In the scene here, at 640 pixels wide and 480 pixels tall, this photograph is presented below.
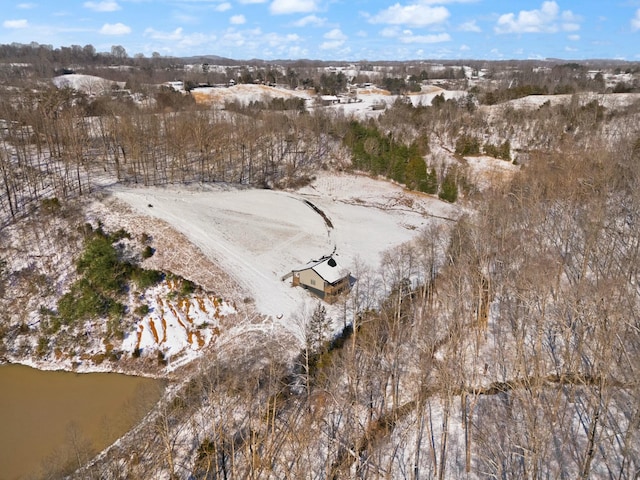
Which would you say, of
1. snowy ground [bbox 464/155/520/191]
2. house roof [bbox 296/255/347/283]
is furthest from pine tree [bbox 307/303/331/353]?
snowy ground [bbox 464/155/520/191]

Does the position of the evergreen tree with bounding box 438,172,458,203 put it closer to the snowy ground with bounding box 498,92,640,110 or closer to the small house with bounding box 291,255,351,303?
the small house with bounding box 291,255,351,303

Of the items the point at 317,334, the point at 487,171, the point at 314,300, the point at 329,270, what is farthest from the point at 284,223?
the point at 487,171

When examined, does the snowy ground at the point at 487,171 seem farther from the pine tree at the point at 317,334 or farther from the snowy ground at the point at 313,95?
the pine tree at the point at 317,334

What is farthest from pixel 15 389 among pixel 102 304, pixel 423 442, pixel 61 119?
pixel 61 119

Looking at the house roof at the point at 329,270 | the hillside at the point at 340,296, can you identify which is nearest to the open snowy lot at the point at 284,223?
the hillside at the point at 340,296

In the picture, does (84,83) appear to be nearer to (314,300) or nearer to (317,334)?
(314,300)

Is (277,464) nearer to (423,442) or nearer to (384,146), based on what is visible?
(423,442)
